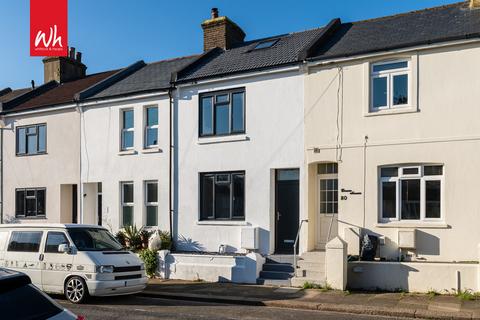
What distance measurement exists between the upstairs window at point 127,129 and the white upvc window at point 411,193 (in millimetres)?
9207

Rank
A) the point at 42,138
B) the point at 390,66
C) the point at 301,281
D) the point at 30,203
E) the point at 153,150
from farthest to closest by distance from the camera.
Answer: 1. the point at 30,203
2. the point at 42,138
3. the point at 153,150
4. the point at 390,66
5. the point at 301,281

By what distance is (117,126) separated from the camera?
A: 60.2ft

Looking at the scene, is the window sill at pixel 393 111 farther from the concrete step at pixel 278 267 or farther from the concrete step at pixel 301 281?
the concrete step at pixel 278 267

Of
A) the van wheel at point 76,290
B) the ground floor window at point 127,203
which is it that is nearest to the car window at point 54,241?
the van wheel at point 76,290

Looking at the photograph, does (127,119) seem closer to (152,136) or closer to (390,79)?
(152,136)

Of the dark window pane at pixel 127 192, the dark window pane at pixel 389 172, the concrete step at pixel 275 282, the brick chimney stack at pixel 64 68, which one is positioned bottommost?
the concrete step at pixel 275 282

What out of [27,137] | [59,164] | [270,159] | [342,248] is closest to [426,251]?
[342,248]

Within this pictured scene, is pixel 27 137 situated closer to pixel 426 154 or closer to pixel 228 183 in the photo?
pixel 228 183

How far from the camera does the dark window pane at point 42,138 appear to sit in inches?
802

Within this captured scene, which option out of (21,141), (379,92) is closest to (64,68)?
Result: (21,141)

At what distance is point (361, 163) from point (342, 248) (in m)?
2.61

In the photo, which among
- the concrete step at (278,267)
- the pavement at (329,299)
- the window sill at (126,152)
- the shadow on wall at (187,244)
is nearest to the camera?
the pavement at (329,299)

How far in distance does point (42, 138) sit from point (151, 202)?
6.21 metres

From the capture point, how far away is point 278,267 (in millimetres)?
14281
